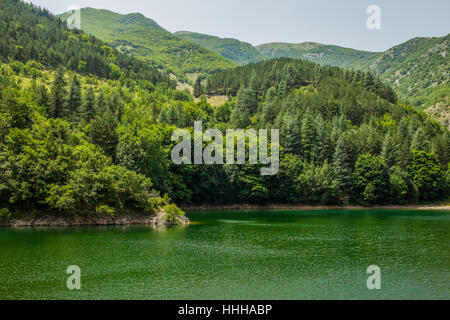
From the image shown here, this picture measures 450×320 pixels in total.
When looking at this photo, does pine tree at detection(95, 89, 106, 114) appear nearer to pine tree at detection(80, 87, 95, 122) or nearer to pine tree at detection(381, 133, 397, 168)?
pine tree at detection(80, 87, 95, 122)

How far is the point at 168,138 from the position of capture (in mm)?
93750

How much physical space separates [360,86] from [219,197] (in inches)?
4083

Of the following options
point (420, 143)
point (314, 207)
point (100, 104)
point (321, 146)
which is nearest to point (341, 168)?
point (321, 146)

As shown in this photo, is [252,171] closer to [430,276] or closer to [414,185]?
[414,185]

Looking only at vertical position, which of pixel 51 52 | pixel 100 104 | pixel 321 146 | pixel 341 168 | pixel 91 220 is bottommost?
pixel 91 220

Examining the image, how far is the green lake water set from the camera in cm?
2819

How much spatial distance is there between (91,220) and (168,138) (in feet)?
116

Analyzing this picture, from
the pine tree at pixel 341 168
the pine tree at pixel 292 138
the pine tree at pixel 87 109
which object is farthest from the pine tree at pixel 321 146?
the pine tree at pixel 87 109

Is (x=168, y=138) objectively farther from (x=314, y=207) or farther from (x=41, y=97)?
(x=314, y=207)

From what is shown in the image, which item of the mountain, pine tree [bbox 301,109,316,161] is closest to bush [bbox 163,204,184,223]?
pine tree [bbox 301,109,316,161]

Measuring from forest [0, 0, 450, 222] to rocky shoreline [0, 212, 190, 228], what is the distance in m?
1.33

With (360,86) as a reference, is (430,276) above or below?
below

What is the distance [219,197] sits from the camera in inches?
4016
